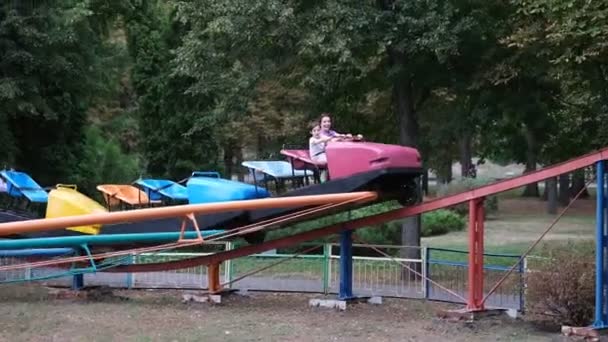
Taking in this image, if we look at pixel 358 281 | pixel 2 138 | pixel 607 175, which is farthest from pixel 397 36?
pixel 2 138

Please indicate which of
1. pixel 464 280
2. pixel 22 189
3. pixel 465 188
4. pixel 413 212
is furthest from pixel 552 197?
pixel 22 189

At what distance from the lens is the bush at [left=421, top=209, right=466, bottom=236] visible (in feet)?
101

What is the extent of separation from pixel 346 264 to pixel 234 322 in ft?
7.92

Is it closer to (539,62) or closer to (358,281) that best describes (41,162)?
(358,281)

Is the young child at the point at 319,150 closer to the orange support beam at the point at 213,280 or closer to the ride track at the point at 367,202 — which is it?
the ride track at the point at 367,202

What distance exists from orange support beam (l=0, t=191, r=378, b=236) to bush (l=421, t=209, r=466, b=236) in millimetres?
19244

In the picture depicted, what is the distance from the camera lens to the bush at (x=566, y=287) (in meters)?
11.2

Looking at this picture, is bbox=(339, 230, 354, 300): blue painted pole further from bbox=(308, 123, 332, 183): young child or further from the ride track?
bbox=(308, 123, 332, 183): young child

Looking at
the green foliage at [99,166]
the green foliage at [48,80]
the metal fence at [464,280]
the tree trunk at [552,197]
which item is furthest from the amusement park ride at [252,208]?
the tree trunk at [552,197]

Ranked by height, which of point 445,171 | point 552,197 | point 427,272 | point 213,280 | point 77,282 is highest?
point 445,171

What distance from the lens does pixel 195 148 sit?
28500 mm

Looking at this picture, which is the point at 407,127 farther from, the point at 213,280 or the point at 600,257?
the point at 600,257

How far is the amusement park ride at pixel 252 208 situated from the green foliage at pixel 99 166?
11937 mm

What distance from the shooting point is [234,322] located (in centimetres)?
1198
